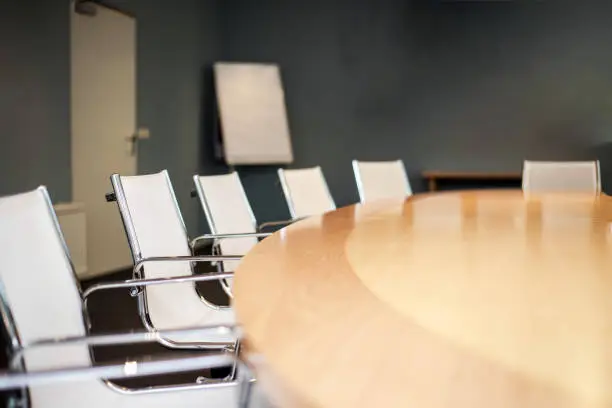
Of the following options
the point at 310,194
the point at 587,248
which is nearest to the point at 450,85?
the point at 310,194

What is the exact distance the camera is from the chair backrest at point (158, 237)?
78.7 inches

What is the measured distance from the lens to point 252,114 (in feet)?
22.0

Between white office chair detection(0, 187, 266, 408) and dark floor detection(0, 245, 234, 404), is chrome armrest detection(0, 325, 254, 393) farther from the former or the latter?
dark floor detection(0, 245, 234, 404)

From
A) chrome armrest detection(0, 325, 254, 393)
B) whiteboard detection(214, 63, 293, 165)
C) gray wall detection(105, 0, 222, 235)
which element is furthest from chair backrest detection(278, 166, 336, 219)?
whiteboard detection(214, 63, 293, 165)

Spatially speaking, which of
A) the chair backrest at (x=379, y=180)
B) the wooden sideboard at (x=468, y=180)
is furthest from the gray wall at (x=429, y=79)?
the chair backrest at (x=379, y=180)

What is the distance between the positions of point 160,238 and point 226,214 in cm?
63

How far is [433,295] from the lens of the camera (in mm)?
1099

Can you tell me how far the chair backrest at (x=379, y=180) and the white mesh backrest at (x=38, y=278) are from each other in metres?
2.76

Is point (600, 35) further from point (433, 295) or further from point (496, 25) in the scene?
point (433, 295)

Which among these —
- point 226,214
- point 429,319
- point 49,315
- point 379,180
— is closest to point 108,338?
point 49,315

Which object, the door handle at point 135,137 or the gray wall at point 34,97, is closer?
the gray wall at point 34,97

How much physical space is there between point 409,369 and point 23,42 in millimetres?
4387

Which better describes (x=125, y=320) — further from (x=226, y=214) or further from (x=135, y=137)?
(x=135, y=137)

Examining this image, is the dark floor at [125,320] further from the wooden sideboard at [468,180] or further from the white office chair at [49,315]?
the wooden sideboard at [468,180]
